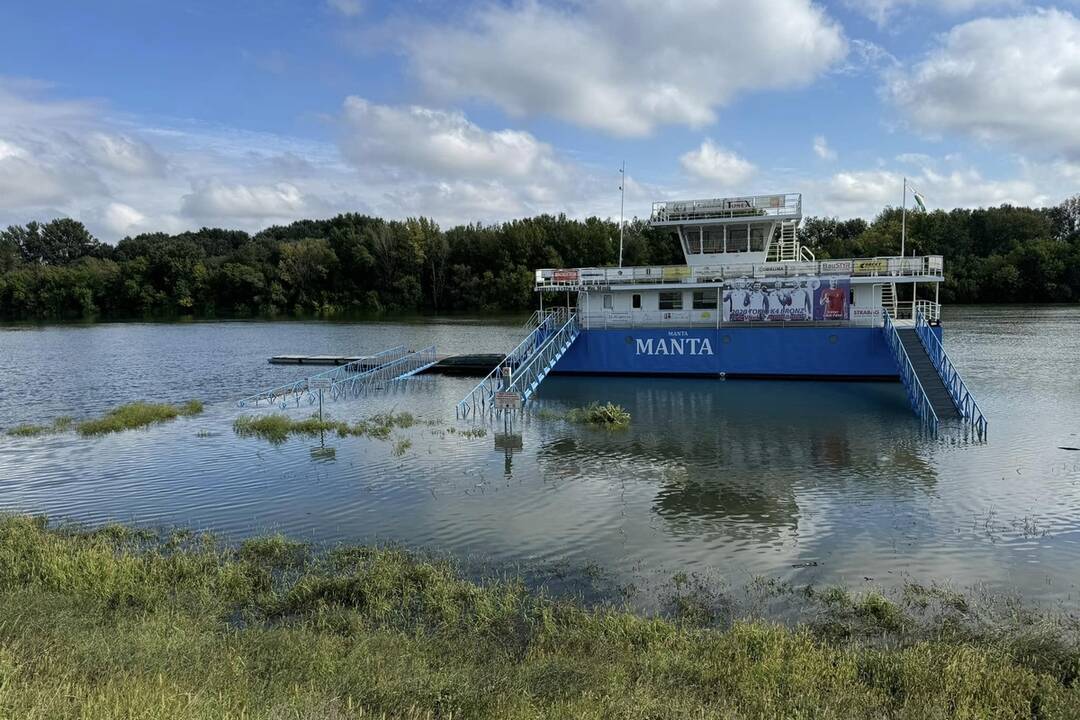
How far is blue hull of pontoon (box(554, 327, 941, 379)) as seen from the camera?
31.5 metres

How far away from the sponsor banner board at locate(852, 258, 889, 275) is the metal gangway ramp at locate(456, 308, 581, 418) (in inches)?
512

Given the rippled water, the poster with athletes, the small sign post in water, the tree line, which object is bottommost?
the rippled water

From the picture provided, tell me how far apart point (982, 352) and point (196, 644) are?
151ft

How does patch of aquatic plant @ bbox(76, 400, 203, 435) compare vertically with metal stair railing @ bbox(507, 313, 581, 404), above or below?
below

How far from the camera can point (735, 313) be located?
3322 centimetres

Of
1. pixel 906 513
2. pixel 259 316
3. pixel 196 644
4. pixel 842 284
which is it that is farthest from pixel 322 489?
pixel 259 316

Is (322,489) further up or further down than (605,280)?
further down

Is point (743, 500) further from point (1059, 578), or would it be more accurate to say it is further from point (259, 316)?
point (259, 316)

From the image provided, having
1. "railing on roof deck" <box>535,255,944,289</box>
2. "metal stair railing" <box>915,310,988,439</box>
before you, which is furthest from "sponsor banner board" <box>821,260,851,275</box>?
"metal stair railing" <box>915,310,988,439</box>

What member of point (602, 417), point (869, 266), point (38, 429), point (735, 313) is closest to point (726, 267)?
point (735, 313)

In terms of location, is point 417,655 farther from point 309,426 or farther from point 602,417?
point 602,417

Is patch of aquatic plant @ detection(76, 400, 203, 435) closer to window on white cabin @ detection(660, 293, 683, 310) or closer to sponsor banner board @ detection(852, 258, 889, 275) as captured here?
window on white cabin @ detection(660, 293, 683, 310)

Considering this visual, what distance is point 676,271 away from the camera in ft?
112

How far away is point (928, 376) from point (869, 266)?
7.31 metres
